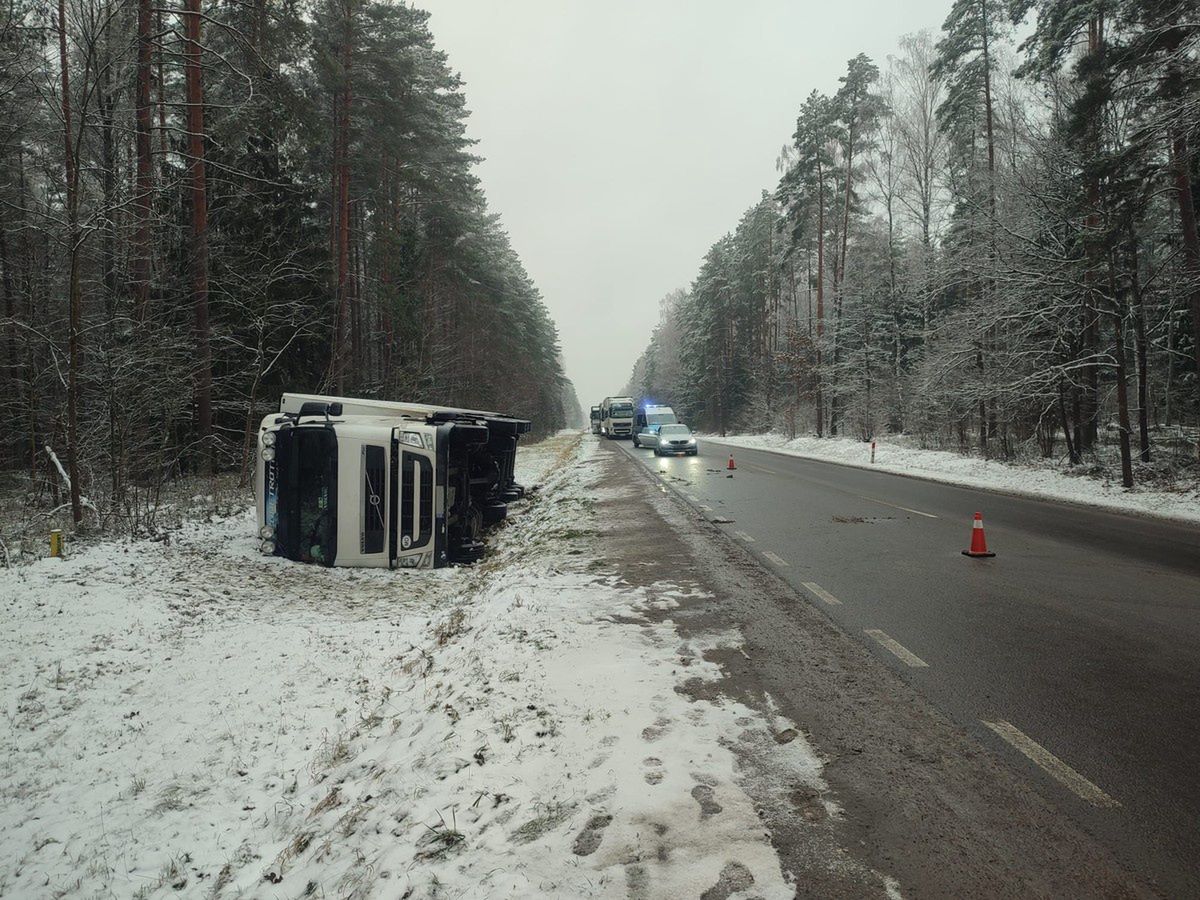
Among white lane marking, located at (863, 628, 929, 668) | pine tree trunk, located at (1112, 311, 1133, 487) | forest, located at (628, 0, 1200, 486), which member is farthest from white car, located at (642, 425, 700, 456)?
white lane marking, located at (863, 628, 929, 668)

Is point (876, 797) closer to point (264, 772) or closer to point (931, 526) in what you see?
point (264, 772)

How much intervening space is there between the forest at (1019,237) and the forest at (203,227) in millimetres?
17789

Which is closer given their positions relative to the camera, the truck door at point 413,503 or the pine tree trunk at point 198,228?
the truck door at point 413,503

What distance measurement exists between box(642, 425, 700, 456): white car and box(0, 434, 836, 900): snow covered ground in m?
21.2

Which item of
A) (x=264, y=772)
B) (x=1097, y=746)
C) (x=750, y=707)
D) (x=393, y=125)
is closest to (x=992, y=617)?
(x=1097, y=746)

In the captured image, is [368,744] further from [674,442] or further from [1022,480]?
[674,442]

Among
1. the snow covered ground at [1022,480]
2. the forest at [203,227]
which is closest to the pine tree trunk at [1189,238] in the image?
the snow covered ground at [1022,480]

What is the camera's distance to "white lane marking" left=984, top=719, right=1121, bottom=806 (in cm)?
296

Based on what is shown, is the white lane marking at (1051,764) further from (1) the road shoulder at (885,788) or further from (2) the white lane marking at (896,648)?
(2) the white lane marking at (896,648)

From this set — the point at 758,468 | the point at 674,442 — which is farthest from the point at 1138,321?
the point at 674,442

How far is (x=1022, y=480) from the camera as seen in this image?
56.7 ft

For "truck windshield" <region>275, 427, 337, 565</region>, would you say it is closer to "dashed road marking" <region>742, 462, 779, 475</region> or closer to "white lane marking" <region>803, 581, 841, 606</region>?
"white lane marking" <region>803, 581, 841, 606</region>

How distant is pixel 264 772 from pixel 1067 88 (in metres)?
23.3

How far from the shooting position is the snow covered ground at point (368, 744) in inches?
111
